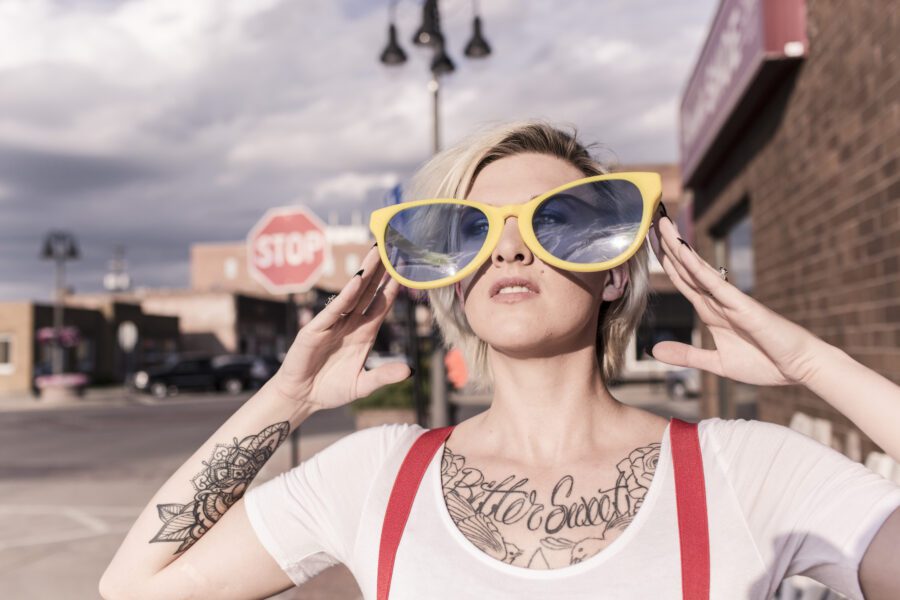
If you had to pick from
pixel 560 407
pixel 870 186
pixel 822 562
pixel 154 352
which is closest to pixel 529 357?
pixel 560 407

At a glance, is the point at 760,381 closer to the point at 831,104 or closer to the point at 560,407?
the point at 560,407

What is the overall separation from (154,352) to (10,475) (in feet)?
131

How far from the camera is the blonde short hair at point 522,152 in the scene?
2105mm

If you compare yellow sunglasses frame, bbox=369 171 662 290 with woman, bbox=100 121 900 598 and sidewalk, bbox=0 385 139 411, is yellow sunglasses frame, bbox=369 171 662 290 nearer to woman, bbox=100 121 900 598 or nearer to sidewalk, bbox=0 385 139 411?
woman, bbox=100 121 900 598

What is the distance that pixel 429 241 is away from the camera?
2.02 meters

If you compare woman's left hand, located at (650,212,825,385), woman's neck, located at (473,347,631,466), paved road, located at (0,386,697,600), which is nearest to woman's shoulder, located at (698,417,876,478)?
woman's left hand, located at (650,212,825,385)

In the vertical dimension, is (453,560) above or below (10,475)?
above

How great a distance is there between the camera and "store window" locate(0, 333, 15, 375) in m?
38.9

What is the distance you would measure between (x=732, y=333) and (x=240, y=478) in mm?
1257

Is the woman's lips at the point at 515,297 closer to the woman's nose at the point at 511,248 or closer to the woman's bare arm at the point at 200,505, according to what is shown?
the woman's nose at the point at 511,248

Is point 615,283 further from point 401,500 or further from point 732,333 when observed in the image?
point 401,500

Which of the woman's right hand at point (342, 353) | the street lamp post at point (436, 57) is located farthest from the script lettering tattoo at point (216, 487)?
the street lamp post at point (436, 57)

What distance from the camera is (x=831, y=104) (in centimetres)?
460

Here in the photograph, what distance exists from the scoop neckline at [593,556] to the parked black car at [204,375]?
3545 cm
